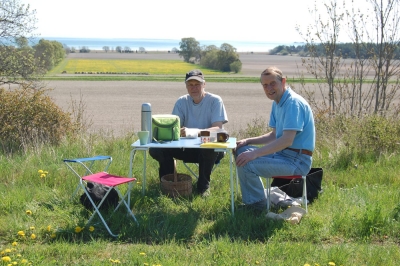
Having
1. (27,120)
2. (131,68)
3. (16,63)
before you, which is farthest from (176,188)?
(131,68)

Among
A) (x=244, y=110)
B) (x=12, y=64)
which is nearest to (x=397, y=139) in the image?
(x=12, y=64)

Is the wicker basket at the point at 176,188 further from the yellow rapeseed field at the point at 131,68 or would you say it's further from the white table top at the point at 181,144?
the yellow rapeseed field at the point at 131,68

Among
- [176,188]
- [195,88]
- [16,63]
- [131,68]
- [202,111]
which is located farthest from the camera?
[131,68]

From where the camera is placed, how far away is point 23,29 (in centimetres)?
922

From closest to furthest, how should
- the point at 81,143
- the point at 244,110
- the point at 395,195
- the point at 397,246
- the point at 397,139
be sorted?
the point at 397,246 → the point at 395,195 → the point at 397,139 → the point at 81,143 → the point at 244,110

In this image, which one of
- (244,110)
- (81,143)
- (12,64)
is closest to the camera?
(81,143)

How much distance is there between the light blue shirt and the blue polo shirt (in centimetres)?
90

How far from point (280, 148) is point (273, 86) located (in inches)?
23.3

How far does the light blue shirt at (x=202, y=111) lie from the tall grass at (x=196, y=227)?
759mm

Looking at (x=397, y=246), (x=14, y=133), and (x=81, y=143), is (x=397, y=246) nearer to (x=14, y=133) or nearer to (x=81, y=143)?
(x=81, y=143)

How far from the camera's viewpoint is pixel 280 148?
4426mm

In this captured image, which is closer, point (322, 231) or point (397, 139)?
point (322, 231)

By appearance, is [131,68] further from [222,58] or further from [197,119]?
[197,119]

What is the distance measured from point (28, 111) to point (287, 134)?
15.3 ft
